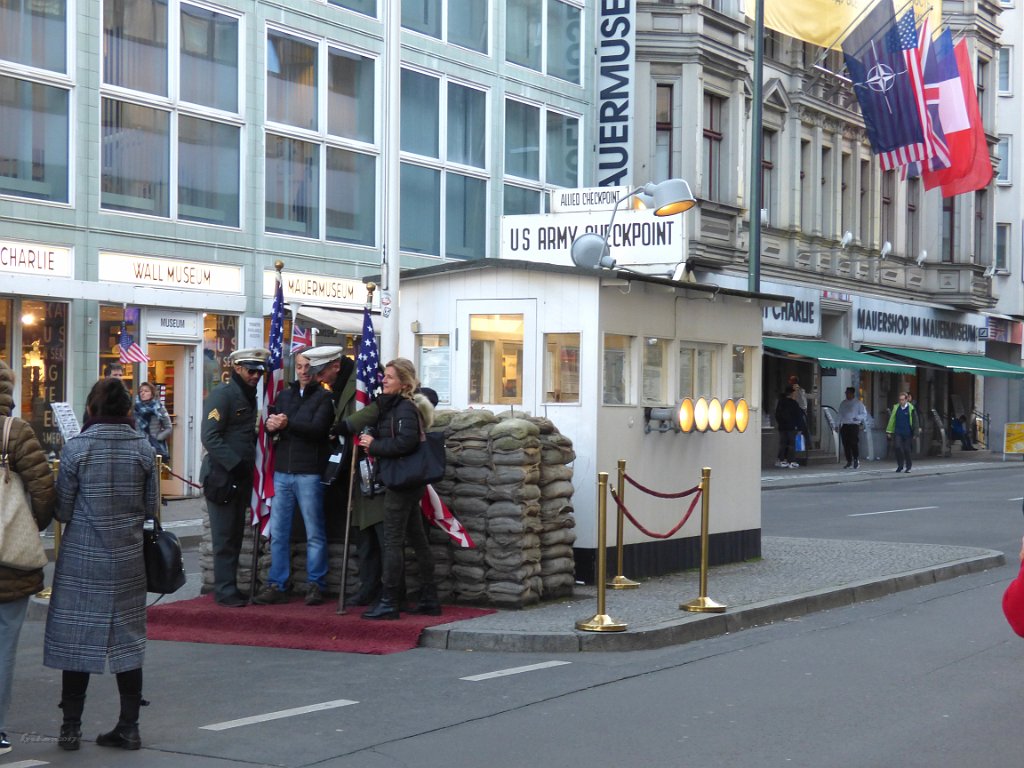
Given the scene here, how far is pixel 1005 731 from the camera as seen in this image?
727 centimetres

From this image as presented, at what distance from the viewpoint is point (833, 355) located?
36.3 m

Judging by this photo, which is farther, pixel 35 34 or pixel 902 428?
pixel 902 428

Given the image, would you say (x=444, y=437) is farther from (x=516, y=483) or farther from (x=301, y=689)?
(x=301, y=689)

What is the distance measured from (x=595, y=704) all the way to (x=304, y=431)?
3.58 meters

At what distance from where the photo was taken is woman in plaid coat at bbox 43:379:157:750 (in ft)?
23.2

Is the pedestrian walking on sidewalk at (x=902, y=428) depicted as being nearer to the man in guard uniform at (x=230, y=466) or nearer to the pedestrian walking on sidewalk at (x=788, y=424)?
the pedestrian walking on sidewalk at (x=788, y=424)

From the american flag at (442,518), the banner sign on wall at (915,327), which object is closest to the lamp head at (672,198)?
the american flag at (442,518)

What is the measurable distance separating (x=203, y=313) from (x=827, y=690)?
16.0m

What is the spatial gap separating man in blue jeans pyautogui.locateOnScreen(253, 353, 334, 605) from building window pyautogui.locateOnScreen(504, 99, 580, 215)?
743 inches

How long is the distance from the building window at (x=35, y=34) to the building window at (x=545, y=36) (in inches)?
417

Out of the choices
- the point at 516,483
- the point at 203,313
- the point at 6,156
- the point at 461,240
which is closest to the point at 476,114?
the point at 461,240

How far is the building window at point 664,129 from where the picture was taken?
33406 millimetres

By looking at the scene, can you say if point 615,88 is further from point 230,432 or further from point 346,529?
point 346,529

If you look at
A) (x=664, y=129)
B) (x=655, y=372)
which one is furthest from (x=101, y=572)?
(x=664, y=129)
